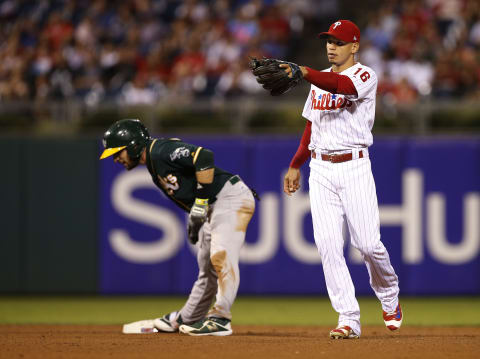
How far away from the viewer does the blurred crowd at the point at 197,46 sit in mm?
10984

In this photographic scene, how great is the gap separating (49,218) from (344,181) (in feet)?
17.5

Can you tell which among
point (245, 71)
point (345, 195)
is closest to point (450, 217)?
point (245, 71)

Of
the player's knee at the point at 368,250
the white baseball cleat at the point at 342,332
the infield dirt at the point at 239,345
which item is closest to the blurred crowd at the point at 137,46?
the infield dirt at the point at 239,345

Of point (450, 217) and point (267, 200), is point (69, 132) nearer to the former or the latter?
point (267, 200)

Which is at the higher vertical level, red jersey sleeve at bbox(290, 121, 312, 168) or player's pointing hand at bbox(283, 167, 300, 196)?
red jersey sleeve at bbox(290, 121, 312, 168)

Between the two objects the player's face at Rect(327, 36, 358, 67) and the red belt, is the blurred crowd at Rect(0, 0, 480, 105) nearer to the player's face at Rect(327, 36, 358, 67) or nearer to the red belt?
the player's face at Rect(327, 36, 358, 67)

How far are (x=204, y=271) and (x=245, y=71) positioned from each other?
5.90 metres

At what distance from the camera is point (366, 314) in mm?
8227

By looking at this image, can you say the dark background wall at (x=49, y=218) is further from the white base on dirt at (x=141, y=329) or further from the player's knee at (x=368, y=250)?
the player's knee at (x=368, y=250)

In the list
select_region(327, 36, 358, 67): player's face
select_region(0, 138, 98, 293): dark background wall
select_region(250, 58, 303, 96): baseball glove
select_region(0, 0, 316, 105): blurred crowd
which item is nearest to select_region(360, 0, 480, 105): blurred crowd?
select_region(0, 0, 316, 105): blurred crowd

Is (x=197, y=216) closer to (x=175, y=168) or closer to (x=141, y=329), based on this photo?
(x=175, y=168)

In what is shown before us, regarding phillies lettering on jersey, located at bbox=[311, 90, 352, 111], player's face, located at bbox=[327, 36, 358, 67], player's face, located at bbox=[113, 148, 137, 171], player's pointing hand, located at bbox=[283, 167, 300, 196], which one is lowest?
player's pointing hand, located at bbox=[283, 167, 300, 196]

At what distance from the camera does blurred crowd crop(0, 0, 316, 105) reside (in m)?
11.6

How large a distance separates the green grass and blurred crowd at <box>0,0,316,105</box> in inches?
114
